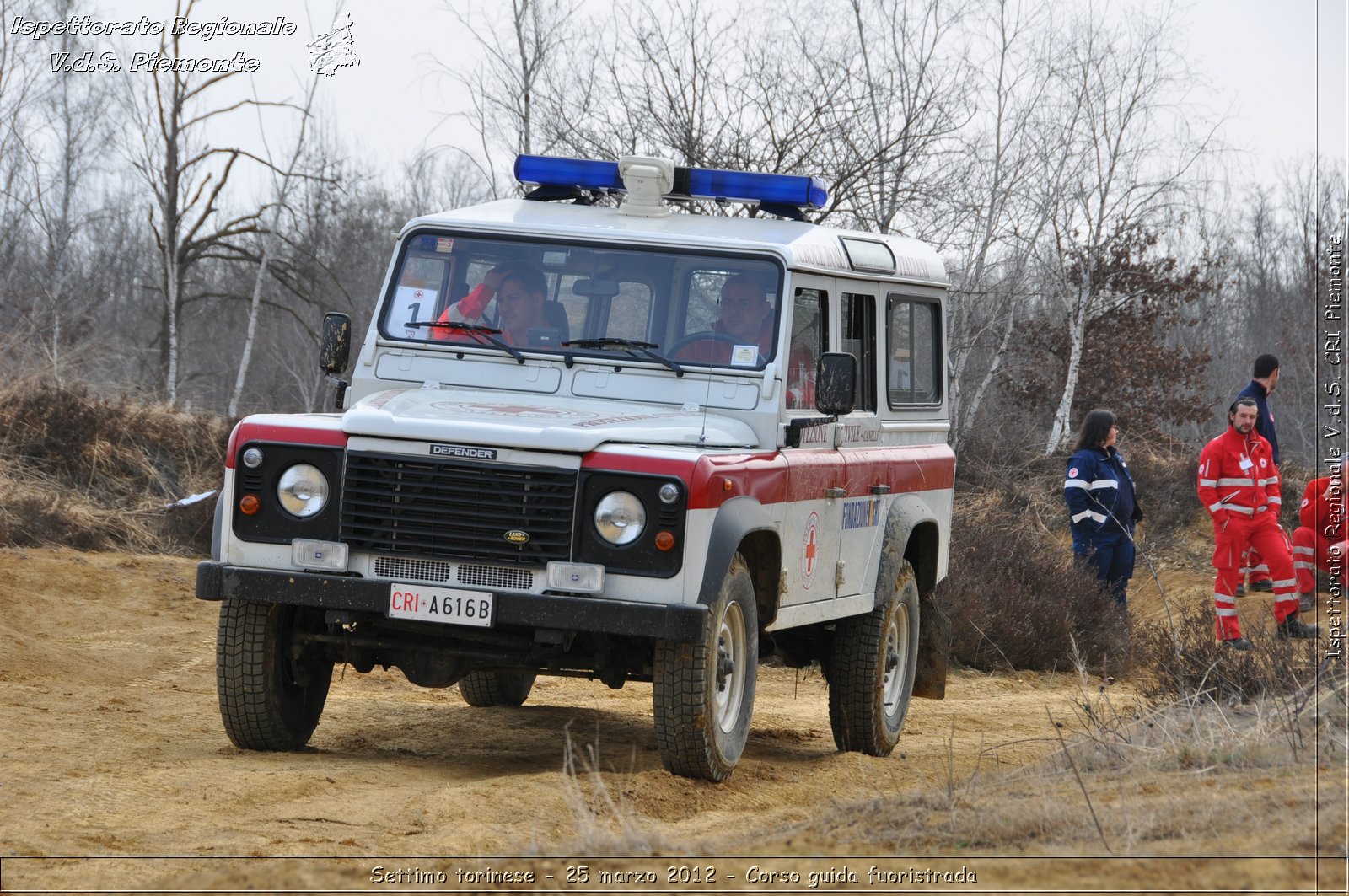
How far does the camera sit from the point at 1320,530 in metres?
11.9

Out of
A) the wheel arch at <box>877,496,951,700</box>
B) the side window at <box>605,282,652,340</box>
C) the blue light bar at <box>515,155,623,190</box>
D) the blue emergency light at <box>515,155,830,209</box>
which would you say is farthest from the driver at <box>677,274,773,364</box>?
the wheel arch at <box>877,496,951,700</box>

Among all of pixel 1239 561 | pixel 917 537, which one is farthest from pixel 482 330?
pixel 1239 561

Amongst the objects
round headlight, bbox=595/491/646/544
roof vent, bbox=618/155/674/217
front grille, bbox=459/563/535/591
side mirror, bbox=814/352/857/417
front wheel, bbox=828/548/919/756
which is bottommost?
front wheel, bbox=828/548/919/756

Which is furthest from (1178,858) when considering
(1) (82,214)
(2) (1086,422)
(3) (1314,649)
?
(1) (82,214)

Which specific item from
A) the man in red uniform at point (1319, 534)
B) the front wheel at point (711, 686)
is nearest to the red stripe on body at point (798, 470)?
the front wheel at point (711, 686)

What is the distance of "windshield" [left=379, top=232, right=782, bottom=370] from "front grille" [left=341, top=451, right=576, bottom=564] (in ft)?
3.70

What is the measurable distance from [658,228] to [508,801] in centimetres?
279

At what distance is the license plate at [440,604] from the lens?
221 inches

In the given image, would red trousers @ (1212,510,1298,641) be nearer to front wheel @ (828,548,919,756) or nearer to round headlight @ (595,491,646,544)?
front wheel @ (828,548,919,756)

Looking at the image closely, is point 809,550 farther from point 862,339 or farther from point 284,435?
point 284,435

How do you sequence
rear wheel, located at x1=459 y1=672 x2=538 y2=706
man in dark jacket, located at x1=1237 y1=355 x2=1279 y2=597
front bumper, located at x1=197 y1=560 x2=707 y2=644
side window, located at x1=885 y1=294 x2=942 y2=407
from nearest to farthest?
front bumper, located at x1=197 y1=560 x2=707 y2=644 < side window, located at x1=885 y1=294 x2=942 y2=407 < rear wheel, located at x1=459 y1=672 x2=538 y2=706 < man in dark jacket, located at x1=1237 y1=355 x2=1279 y2=597

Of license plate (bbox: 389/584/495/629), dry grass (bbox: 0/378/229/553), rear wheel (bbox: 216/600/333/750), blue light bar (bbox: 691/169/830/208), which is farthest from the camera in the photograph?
dry grass (bbox: 0/378/229/553)

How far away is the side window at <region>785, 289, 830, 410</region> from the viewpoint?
22.0 ft

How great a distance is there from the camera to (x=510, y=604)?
5.59 m
